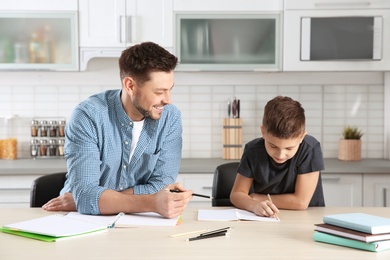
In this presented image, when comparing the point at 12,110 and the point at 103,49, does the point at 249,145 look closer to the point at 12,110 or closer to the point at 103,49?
the point at 103,49

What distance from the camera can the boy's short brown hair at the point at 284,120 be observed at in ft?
8.06

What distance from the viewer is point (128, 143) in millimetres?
2678

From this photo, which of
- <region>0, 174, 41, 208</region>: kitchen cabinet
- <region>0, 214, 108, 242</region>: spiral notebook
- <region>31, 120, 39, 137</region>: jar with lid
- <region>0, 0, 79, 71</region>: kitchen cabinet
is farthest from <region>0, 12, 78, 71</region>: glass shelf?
<region>0, 214, 108, 242</region>: spiral notebook

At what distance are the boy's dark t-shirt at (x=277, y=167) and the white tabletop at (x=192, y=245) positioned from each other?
365mm

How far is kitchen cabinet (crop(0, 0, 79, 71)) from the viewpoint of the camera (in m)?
4.09

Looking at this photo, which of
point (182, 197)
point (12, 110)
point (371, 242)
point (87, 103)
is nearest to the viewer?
point (371, 242)

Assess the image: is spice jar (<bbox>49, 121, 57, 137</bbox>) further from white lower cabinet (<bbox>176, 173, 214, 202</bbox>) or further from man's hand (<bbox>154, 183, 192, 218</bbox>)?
man's hand (<bbox>154, 183, 192, 218</bbox>)

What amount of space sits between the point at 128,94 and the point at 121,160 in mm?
274

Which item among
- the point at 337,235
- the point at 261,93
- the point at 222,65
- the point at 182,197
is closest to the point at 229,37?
the point at 222,65

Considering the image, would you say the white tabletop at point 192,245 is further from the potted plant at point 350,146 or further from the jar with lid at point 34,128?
the jar with lid at point 34,128

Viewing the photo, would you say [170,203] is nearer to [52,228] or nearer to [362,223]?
[52,228]

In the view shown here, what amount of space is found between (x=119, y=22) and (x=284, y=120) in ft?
6.34

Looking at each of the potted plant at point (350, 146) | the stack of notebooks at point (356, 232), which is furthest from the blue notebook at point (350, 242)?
the potted plant at point (350, 146)

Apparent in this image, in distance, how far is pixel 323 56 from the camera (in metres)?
4.09
